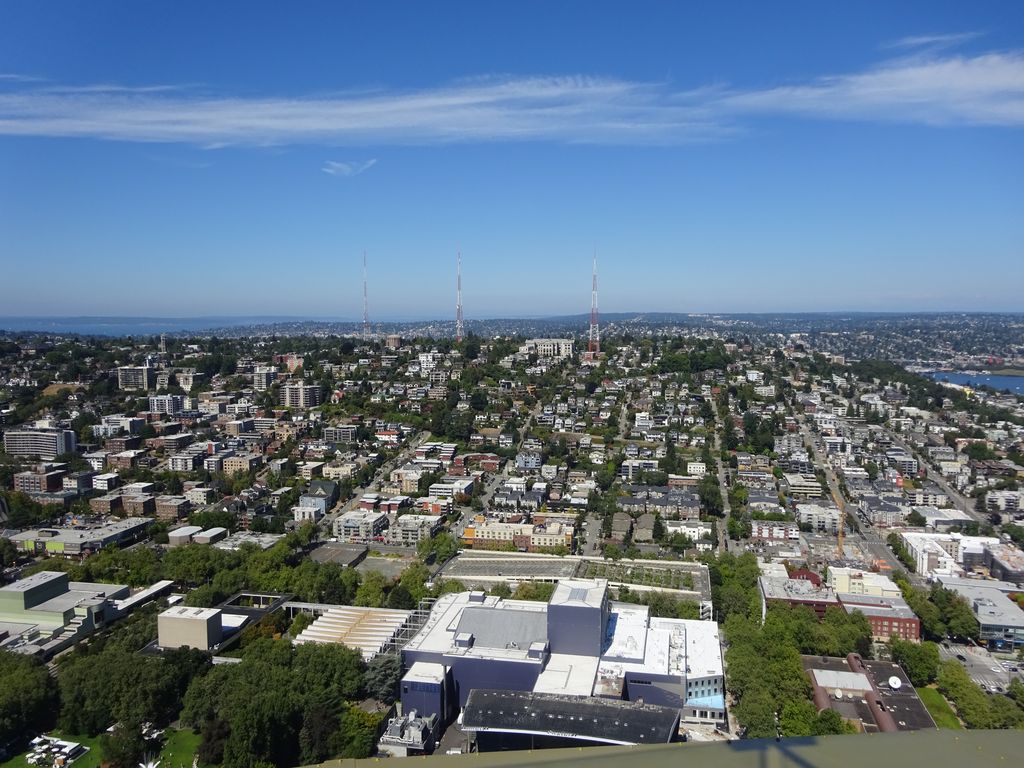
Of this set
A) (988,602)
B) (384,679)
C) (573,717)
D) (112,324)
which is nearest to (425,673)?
(384,679)

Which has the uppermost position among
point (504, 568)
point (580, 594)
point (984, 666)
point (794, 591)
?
point (580, 594)

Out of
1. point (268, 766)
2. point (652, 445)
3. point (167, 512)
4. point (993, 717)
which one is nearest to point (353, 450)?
point (167, 512)

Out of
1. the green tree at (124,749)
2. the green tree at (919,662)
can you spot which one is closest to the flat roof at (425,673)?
the green tree at (124,749)

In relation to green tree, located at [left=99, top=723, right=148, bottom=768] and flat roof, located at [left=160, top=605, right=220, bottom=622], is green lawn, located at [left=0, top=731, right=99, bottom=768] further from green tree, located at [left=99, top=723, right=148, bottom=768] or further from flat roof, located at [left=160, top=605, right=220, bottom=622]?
flat roof, located at [left=160, top=605, right=220, bottom=622]

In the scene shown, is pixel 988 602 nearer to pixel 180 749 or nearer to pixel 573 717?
pixel 573 717

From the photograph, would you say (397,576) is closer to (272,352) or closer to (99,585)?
(99,585)

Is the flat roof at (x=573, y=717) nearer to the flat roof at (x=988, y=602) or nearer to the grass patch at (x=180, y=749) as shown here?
the grass patch at (x=180, y=749)

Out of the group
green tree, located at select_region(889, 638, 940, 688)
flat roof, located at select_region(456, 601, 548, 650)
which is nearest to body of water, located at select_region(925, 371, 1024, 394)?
green tree, located at select_region(889, 638, 940, 688)
